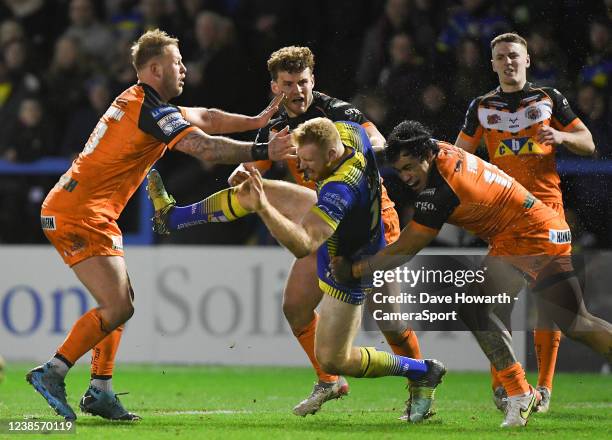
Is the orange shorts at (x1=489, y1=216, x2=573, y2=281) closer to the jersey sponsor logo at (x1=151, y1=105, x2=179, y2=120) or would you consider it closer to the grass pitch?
the grass pitch

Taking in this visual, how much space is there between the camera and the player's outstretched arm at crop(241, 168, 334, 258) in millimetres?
6438

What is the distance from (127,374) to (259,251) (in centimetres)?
162

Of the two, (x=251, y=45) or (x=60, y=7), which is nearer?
(x=251, y=45)

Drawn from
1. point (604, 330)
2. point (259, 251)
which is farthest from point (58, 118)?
point (604, 330)

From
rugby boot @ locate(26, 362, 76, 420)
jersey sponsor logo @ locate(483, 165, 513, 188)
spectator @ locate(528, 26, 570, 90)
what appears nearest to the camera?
rugby boot @ locate(26, 362, 76, 420)

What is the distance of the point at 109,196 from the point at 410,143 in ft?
6.22

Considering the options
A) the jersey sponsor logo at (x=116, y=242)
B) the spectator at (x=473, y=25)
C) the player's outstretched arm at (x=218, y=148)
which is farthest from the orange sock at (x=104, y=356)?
the spectator at (x=473, y=25)

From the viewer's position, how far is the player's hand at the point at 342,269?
735 centimetres

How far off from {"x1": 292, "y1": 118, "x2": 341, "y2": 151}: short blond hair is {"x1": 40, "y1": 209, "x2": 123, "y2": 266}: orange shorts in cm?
144

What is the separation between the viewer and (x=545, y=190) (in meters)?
8.45

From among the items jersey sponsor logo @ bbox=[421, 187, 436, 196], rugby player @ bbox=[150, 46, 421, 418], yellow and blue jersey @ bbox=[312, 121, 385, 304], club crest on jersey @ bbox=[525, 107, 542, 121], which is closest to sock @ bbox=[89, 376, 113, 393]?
rugby player @ bbox=[150, 46, 421, 418]

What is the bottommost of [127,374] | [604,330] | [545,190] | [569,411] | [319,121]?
[127,374]

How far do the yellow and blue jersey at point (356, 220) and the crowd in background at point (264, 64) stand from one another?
2346 millimetres

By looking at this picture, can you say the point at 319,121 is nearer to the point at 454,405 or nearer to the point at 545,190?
the point at 545,190
